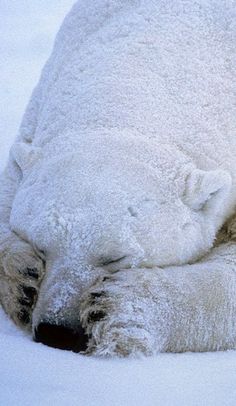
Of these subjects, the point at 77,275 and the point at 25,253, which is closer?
the point at 77,275

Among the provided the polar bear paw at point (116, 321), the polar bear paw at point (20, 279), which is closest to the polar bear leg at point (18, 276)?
the polar bear paw at point (20, 279)

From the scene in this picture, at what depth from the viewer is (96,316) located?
7.07 feet

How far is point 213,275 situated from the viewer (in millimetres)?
2428

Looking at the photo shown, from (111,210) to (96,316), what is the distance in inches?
16.5

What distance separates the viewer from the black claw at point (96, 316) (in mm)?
2145

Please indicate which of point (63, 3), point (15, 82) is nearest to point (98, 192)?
point (15, 82)

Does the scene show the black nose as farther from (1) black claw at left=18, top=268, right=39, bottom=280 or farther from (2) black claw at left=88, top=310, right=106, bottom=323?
(1) black claw at left=18, top=268, right=39, bottom=280

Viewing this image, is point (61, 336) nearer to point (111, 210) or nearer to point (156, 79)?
point (111, 210)

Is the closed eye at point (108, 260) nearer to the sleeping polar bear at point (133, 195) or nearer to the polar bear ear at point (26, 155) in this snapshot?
the sleeping polar bear at point (133, 195)

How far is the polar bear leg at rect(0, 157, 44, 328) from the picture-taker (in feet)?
7.80

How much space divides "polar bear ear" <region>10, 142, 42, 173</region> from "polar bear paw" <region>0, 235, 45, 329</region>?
393mm

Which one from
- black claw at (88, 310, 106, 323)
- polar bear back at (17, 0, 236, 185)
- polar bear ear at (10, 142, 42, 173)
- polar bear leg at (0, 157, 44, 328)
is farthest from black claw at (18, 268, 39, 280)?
polar bear back at (17, 0, 236, 185)

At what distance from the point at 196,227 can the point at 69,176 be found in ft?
1.80

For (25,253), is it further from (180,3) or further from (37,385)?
(180,3)
